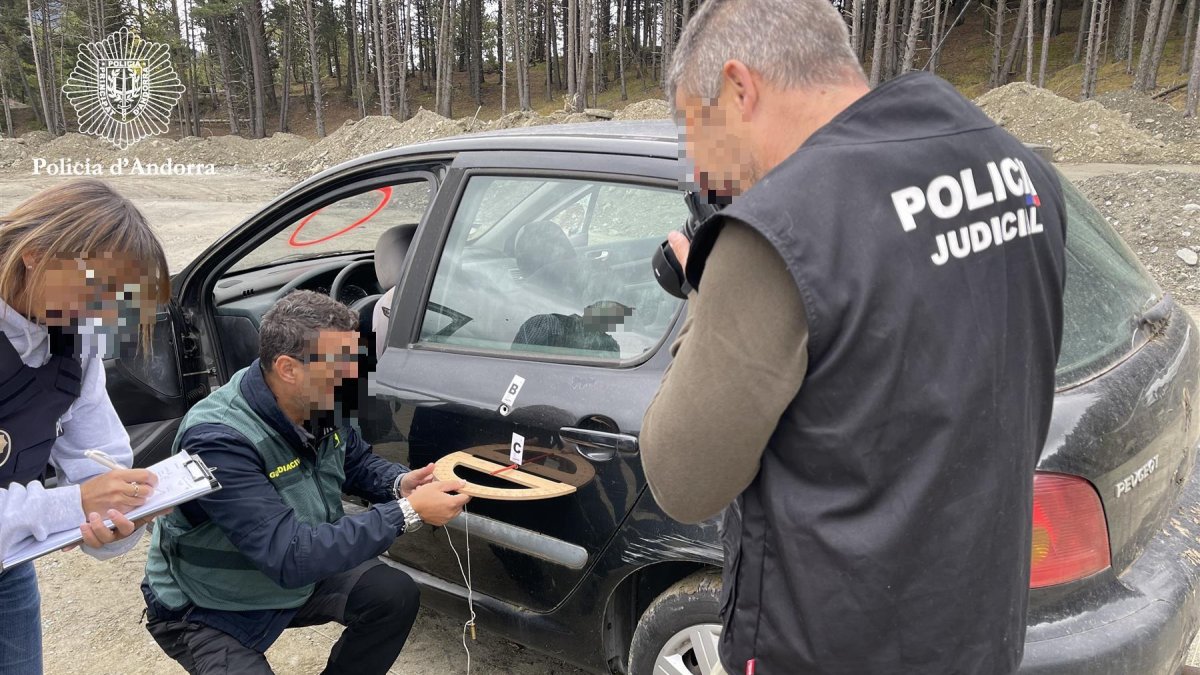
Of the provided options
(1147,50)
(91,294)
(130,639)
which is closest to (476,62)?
(1147,50)

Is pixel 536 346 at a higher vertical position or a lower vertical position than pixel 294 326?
lower

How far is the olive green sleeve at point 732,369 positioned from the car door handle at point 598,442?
968 mm

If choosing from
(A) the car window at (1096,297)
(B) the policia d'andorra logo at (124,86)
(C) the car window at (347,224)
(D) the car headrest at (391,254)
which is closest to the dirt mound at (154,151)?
(B) the policia d'andorra logo at (124,86)

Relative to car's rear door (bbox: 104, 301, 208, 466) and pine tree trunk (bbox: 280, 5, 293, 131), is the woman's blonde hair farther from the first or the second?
Answer: pine tree trunk (bbox: 280, 5, 293, 131)

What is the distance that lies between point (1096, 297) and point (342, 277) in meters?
2.77

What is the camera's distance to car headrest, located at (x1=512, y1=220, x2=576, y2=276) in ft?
8.36

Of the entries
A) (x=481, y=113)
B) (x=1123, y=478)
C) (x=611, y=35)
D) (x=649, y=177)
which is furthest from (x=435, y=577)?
(x=611, y=35)

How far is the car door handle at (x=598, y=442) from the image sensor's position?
2072 mm

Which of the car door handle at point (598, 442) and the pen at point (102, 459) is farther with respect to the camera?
the car door handle at point (598, 442)

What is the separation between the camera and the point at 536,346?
7.86 feet

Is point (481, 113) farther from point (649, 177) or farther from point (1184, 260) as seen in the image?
point (649, 177)

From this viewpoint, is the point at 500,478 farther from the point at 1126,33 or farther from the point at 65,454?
the point at 1126,33

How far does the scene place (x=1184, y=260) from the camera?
830 cm

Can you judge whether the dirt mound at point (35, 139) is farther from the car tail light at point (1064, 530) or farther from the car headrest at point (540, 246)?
the car tail light at point (1064, 530)
